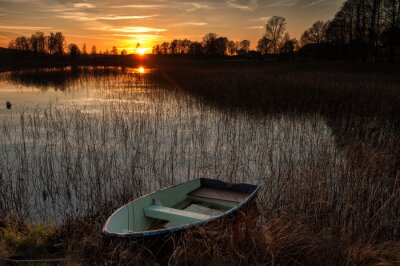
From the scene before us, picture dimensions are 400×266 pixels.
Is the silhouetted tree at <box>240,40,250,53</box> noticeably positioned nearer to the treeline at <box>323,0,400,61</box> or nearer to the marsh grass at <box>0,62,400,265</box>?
the treeline at <box>323,0,400,61</box>

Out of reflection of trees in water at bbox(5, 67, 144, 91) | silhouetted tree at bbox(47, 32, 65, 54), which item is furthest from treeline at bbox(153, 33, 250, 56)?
reflection of trees in water at bbox(5, 67, 144, 91)

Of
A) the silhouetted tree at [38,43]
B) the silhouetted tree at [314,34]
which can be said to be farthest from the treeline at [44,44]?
the silhouetted tree at [314,34]

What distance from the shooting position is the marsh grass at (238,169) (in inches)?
157

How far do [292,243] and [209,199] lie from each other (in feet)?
5.71

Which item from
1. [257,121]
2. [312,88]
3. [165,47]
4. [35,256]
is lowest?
[35,256]

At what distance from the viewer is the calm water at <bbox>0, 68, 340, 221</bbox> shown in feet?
20.7

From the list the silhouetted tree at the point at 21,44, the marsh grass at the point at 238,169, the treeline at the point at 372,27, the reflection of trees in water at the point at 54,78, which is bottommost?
the marsh grass at the point at 238,169

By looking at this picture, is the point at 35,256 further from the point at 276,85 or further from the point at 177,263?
the point at 276,85

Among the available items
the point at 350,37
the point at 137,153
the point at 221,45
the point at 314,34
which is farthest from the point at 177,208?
the point at 221,45

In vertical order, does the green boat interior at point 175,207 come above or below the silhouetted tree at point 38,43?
below

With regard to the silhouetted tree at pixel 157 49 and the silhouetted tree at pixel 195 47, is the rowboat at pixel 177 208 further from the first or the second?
the silhouetted tree at pixel 157 49

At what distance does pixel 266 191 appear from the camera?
6273mm

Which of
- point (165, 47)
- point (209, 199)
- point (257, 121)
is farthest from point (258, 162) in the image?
point (165, 47)

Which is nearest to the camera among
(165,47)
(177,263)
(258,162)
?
(177,263)
